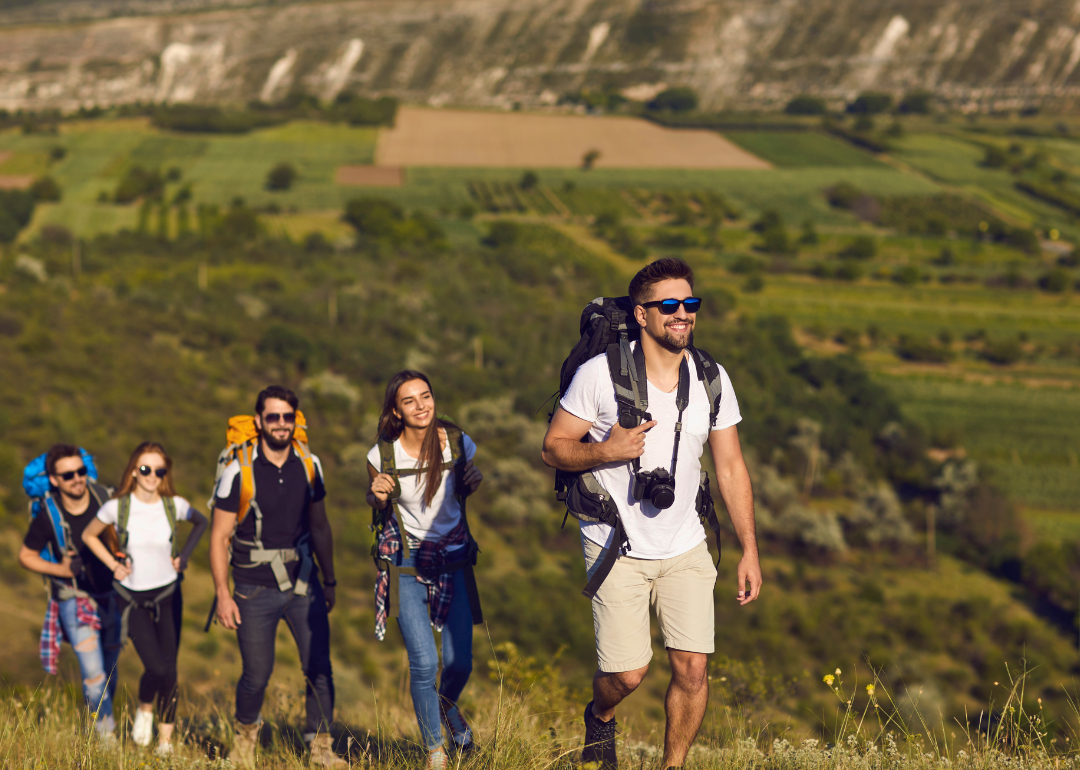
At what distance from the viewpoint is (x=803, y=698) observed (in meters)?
24.4

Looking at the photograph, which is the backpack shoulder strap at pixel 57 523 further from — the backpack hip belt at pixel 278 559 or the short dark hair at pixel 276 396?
the short dark hair at pixel 276 396

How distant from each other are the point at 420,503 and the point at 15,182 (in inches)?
3685

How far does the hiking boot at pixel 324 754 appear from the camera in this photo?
4449mm

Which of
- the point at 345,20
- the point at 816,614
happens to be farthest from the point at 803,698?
the point at 345,20

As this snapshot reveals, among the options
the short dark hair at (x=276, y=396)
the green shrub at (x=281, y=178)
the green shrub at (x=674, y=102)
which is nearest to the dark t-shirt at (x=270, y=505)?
the short dark hair at (x=276, y=396)

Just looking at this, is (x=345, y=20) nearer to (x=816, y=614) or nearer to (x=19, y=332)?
(x=19, y=332)

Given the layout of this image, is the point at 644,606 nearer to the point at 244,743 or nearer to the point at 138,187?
the point at 244,743

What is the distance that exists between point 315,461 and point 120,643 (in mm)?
2003

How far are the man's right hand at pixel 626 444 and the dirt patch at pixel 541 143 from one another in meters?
96.2

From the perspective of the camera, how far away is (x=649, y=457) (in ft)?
13.4

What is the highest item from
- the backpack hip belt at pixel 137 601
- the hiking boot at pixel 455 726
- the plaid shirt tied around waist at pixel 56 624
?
the backpack hip belt at pixel 137 601

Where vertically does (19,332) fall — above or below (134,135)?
below

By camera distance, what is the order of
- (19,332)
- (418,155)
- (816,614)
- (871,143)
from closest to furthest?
(816,614), (19,332), (418,155), (871,143)

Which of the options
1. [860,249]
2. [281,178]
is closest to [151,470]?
[860,249]
